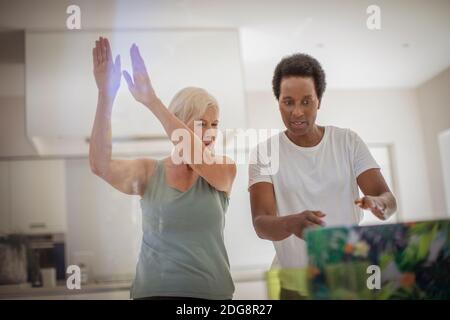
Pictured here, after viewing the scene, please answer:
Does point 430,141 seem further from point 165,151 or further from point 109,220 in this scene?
point 109,220

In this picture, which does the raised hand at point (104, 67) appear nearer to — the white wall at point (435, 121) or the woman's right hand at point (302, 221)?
the woman's right hand at point (302, 221)

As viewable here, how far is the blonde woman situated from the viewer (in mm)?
1196

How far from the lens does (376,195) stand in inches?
49.7

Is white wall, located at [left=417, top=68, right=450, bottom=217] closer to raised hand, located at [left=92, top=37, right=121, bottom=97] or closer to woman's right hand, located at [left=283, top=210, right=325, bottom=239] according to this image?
woman's right hand, located at [left=283, top=210, right=325, bottom=239]

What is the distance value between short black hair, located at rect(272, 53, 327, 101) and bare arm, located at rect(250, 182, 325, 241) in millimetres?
236

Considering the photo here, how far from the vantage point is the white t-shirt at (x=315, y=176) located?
1229 mm

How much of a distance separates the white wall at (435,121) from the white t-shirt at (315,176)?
0.59ft

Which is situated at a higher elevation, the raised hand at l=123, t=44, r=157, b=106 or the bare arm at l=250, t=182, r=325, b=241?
the raised hand at l=123, t=44, r=157, b=106

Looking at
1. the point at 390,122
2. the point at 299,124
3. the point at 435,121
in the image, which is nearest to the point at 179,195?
the point at 299,124

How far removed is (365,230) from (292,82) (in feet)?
1.34

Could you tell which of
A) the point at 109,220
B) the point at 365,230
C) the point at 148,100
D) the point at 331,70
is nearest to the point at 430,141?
the point at 331,70

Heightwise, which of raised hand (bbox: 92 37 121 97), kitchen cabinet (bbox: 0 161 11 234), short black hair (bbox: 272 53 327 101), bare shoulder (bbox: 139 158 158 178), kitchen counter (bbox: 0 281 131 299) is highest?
raised hand (bbox: 92 37 121 97)

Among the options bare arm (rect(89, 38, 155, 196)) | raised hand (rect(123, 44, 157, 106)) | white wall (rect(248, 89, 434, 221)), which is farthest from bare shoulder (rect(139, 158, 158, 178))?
white wall (rect(248, 89, 434, 221))
